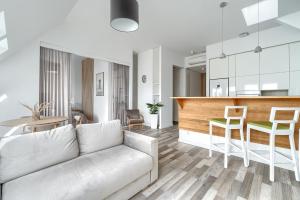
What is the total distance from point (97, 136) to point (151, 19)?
119 inches

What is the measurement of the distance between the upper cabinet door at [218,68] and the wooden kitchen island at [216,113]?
86.9 inches

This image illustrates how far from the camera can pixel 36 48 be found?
300cm

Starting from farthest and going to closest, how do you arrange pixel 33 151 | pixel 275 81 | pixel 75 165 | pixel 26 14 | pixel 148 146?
pixel 275 81, pixel 26 14, pixel 148 146, pixel 75 165, pixel 33 151

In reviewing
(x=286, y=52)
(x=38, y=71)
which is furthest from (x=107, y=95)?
(x=286, y=52)

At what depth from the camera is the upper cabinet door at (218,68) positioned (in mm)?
4633

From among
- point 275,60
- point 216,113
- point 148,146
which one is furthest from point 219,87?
point 148,146

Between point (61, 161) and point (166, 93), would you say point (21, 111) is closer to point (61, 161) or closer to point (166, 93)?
point (61, 161)

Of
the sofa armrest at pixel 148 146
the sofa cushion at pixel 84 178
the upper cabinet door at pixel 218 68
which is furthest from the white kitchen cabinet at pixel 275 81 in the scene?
the sofa cushion at pixel 84 178

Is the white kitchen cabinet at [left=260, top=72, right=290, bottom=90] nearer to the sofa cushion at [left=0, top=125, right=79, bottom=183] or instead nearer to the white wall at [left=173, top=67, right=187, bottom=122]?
the white wall at [left=173, top=67, right=187, bottom=122]

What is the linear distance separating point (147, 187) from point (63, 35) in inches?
152

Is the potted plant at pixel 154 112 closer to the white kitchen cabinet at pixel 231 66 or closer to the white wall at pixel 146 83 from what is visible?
the white wall at pixel 146 83

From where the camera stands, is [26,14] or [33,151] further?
[26,14]

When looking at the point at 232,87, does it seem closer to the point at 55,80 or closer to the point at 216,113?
the point at 216,113

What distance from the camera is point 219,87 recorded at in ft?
15.5
